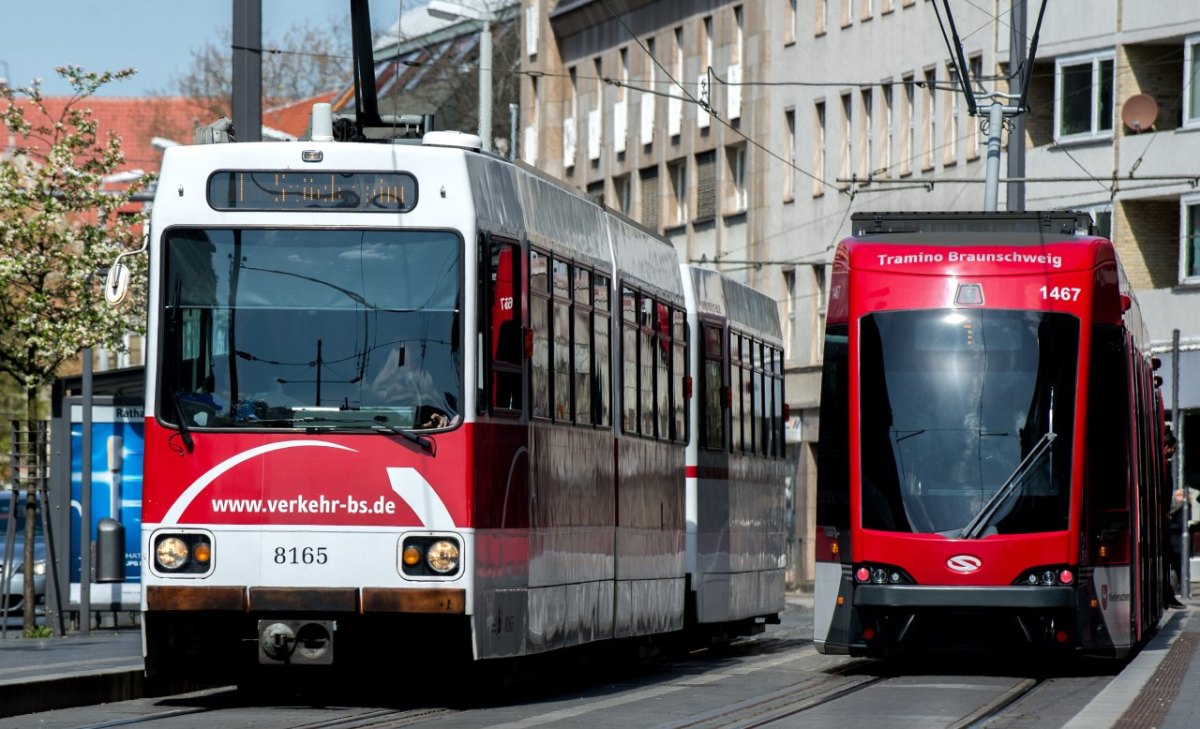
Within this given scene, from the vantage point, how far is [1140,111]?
44.9 m

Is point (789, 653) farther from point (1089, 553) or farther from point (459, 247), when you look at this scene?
point (459, 247)

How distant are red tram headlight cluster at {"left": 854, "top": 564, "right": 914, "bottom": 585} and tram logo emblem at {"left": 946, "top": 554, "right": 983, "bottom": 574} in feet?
1.01

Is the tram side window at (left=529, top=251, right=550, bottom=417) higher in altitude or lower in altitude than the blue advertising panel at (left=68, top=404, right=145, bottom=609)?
higher

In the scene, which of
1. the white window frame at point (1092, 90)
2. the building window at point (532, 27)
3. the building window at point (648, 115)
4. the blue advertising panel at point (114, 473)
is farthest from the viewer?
the building window at point (532, 27)

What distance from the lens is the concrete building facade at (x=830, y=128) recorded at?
149 ft

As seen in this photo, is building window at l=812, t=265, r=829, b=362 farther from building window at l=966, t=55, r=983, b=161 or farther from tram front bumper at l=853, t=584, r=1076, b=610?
tram front bumper at l=853, t=584, r=1076, b=610

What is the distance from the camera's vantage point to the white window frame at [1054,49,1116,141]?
1810 inches

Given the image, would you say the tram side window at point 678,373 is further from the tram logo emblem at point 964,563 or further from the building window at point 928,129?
the building window at point 928,129

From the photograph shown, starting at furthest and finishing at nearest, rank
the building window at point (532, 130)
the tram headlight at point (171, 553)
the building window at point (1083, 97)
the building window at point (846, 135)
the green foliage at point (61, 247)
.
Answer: the building window at point (532, 130)
the building window at point (846, 135)
the building window at point (1083, 97)
the green foliage at point (61, 247)
the tram headlight at point (171, 553)

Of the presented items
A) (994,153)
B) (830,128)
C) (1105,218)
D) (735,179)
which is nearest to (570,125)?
(735,179)

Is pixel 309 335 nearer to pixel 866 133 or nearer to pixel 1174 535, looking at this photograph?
pixel 1174 535

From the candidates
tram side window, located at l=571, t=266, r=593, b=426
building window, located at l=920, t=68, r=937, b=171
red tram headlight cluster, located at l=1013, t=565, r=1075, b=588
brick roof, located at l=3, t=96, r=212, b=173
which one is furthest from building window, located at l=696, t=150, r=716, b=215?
tram side window, located at l=571, t=266, r=593, b=426

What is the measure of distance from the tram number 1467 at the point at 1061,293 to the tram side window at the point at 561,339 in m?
3.83

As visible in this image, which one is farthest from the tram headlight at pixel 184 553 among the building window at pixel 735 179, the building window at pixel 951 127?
the building window at pixel 735 179
